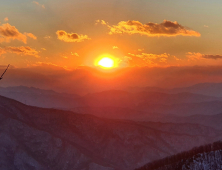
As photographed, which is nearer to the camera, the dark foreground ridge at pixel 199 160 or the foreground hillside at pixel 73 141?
the dark foreground ridge at pixel 199 160

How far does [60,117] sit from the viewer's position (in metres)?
150

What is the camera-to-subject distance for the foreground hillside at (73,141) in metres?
117

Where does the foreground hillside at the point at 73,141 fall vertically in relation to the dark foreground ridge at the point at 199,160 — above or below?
above

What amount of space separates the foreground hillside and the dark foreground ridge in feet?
171

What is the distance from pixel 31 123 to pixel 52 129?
34.8 ft

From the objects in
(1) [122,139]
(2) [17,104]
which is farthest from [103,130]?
(2) [17,104]

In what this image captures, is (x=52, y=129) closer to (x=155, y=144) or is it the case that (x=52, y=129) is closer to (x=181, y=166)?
(x=155, y=144)

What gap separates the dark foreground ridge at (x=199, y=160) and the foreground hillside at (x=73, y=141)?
171ft

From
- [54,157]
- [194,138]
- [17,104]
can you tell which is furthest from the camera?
[194,138]

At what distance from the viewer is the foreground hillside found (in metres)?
117

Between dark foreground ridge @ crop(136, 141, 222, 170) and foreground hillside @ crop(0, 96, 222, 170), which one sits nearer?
dark foreground ridge @ crop(136, 141, 222, 170)

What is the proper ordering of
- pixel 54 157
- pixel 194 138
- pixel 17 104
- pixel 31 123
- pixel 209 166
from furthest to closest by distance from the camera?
pixel 194 138
pixel 17 104
pixel 31 123
pixel 54 157
pixel 209 166

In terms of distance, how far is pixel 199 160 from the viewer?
6056cm

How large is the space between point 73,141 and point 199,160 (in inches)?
3427
